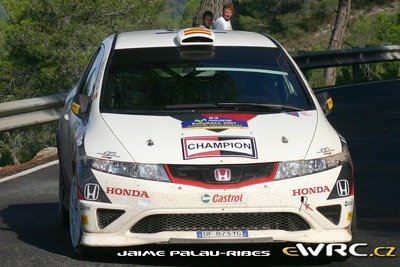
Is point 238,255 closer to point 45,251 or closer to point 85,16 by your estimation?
point 45,251

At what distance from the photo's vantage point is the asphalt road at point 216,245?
25.5 feet

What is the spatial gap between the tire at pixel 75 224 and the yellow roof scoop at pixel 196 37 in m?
1.50

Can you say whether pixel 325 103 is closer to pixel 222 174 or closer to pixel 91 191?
pixel 222 174

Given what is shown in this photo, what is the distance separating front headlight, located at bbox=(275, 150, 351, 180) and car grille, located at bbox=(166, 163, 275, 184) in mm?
77

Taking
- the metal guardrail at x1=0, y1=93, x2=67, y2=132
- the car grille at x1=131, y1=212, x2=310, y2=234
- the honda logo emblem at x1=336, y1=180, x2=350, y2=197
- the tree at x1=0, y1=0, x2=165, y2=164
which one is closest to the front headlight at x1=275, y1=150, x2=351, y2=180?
the honda logo emblem at x1=336, y1=180, x2=350, y2=197

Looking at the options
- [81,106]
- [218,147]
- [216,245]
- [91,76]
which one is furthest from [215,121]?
[91,76]

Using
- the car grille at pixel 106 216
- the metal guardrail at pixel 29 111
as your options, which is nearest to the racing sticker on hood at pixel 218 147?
the car grille at pixel 106 216

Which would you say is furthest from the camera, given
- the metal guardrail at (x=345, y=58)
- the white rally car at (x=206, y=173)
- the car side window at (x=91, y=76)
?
the metal guardrail at (x=345, y=58)

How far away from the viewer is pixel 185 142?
7527 millimetres

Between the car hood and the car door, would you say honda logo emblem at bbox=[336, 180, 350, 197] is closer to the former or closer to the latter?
the car hood

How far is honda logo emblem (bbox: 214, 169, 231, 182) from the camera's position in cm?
734

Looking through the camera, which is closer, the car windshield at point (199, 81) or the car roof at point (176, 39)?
the car windshield at point (199, 81)

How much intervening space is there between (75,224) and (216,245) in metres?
0.90
